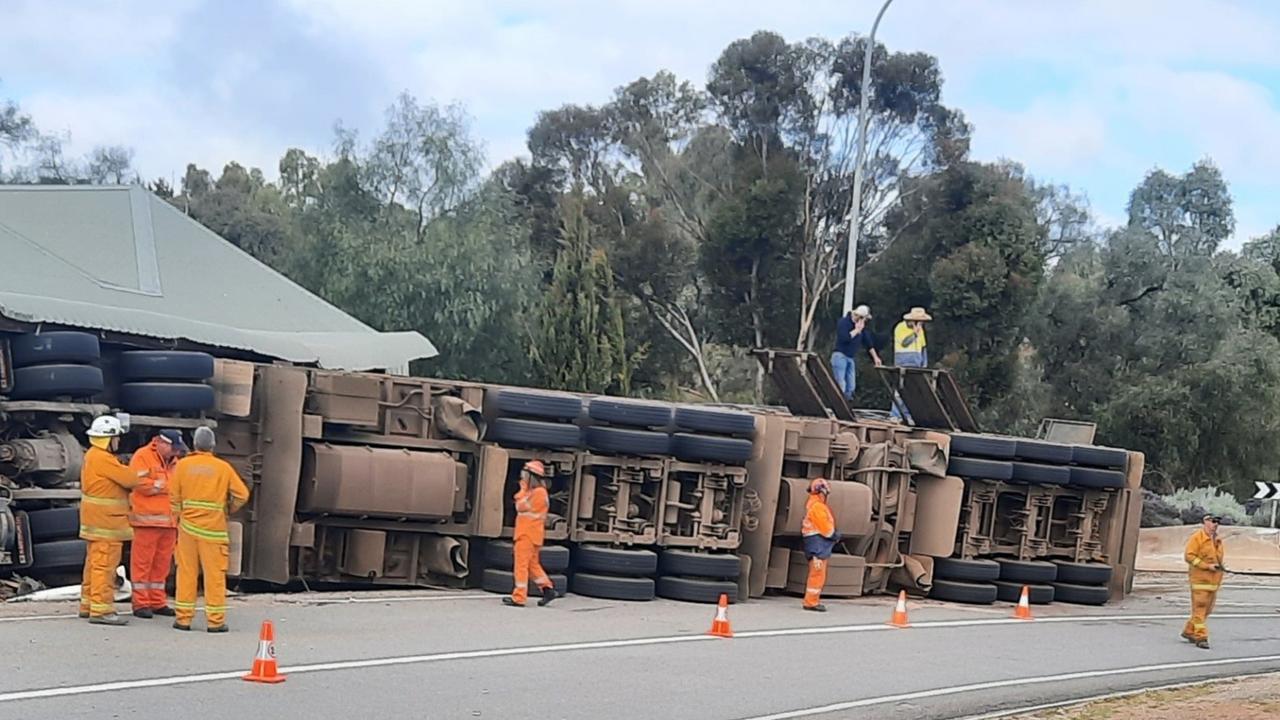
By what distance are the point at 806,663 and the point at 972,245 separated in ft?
102

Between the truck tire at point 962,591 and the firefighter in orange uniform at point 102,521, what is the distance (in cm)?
945

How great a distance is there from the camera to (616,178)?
48062mm

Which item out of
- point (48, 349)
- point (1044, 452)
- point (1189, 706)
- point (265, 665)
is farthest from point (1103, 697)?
point (48, 349)

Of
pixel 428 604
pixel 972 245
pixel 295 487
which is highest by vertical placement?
pixel 972 245

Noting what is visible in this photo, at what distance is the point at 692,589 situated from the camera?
14930mm

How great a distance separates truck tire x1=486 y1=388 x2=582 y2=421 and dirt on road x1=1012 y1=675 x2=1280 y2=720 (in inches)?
230

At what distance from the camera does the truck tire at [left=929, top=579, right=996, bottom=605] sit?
55.6 feet

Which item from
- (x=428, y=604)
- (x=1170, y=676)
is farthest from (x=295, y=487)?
(x=1170, y=676)

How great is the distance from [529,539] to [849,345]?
20.7ft

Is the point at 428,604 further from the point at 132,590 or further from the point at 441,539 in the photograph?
the point at 132,590

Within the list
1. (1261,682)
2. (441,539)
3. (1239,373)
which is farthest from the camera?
(1239,373)

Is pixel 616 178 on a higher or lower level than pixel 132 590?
higher

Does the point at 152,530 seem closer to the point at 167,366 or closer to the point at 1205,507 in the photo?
the point at 167,366

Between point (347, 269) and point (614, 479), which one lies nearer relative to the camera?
point (614, 479)
